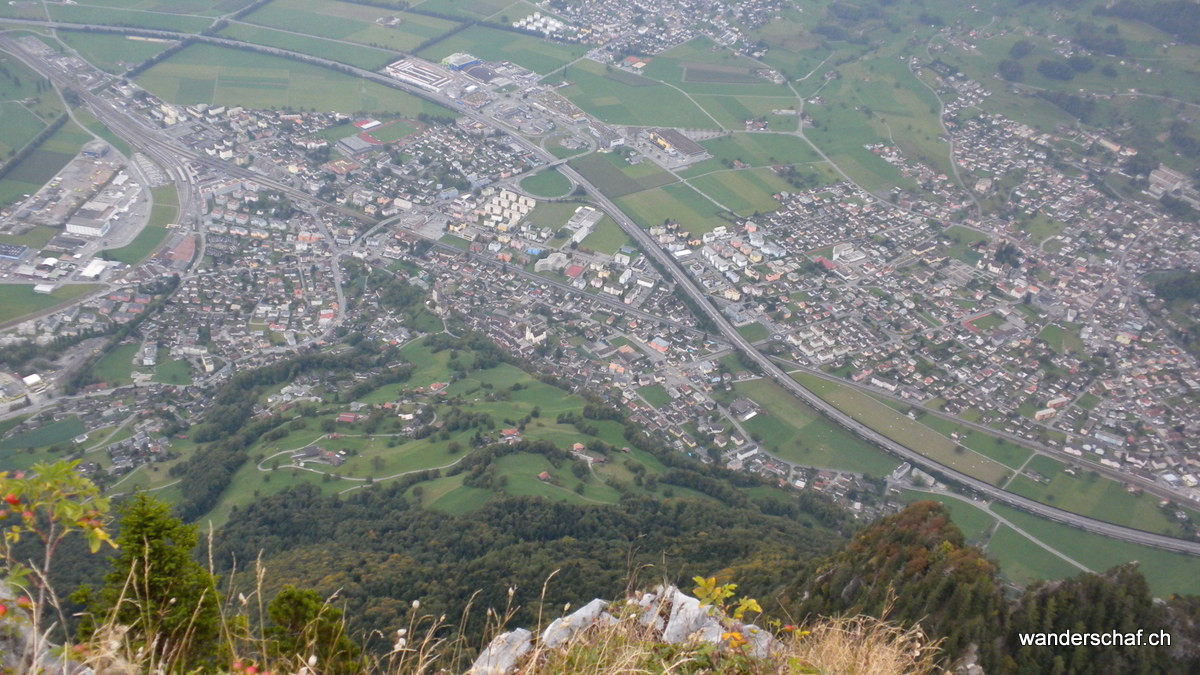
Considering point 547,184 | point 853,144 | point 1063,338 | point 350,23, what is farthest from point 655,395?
point 350,23

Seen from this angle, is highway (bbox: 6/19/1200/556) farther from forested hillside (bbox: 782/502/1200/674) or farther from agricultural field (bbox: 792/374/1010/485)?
forested hillside (bbox: 782/502/1200/674)

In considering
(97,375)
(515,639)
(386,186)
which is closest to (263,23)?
(386,186)

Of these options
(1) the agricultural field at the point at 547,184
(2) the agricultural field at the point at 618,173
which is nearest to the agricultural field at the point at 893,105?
(2) the agricultural field at the point at 618,173

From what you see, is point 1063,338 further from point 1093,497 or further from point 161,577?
point 161,577

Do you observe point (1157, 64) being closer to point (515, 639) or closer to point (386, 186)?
point (386, 186)

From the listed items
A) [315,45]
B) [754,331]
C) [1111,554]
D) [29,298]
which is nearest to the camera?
[1111,554]

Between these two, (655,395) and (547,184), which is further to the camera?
(547,184)
